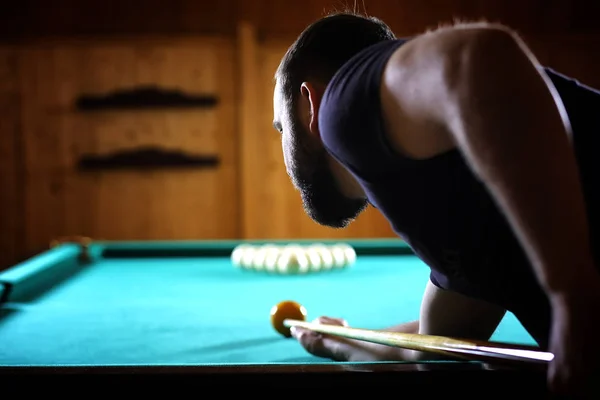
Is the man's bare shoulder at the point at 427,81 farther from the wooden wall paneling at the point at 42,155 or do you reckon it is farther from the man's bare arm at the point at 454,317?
the wooden wall paneling at the point at 42,155

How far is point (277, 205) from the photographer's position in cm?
507

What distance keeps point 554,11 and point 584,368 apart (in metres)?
4.84

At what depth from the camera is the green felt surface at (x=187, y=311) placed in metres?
1.35

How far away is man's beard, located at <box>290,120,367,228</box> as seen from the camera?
3.43 feet

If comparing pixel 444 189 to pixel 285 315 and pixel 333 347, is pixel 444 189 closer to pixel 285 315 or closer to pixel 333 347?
pixel 333 347

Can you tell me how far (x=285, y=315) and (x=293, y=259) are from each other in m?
0.88

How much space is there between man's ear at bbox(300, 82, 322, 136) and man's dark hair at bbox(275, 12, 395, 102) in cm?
3

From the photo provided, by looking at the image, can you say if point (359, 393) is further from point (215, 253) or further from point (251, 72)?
point (251, 72)

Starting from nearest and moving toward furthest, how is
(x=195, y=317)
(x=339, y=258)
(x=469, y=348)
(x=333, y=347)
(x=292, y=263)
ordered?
1. (x=469, y=348)
2. (x=333, y=347)
3. (x=195, y=317)
4. (x=292, y=263)
5. (x=339, y=258)

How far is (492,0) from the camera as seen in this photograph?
4.98 metres

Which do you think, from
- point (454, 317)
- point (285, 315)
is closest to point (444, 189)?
point (454, 317)

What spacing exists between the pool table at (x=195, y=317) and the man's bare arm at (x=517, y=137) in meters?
0.30

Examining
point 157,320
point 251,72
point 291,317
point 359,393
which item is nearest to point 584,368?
point 359,393

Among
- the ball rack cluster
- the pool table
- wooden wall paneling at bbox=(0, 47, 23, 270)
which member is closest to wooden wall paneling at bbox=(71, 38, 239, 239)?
wooden wall paneling at bbox=(0, 47, 23, 270)
